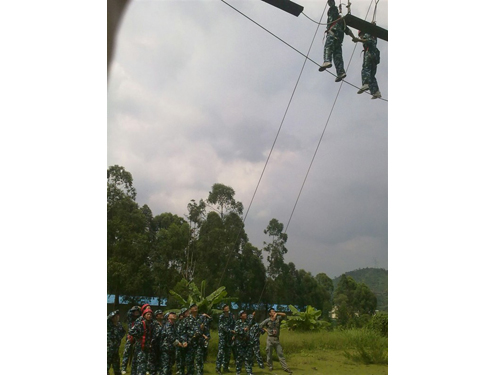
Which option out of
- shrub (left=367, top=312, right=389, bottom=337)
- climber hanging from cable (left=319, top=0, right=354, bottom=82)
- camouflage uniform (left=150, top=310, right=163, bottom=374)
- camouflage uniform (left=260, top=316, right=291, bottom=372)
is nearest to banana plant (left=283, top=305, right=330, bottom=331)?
camouflage uniform (left=260, top=316, right=291, bottom=372)

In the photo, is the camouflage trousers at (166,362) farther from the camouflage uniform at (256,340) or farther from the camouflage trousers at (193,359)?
the camouflage uniform at (256,340)

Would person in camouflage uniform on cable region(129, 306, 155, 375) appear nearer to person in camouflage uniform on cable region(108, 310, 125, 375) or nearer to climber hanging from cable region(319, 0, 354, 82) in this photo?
person in camouflage uniform on cable region(108, 310, 125, 375)

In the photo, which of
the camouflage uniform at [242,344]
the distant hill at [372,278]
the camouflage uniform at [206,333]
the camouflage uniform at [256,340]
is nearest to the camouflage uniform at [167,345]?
the camouflage uniform at [206,333]

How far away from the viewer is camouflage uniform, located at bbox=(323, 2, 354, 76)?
27.8 ft

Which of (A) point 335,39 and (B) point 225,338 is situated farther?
(A) point 335,39

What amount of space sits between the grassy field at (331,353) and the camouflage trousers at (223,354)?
167 mm

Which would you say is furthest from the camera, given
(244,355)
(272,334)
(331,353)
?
(331,353)

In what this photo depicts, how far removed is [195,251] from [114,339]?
1.93 meters

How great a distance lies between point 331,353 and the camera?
822 cm

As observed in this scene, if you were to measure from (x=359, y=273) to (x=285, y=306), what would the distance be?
1492 mm

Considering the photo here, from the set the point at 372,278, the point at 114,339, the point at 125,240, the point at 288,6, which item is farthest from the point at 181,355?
the point at 288,6

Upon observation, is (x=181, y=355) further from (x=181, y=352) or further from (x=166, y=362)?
(x=166, y=362)

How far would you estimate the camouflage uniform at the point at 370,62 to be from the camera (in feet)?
28.3

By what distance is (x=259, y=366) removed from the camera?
25.1 ft
